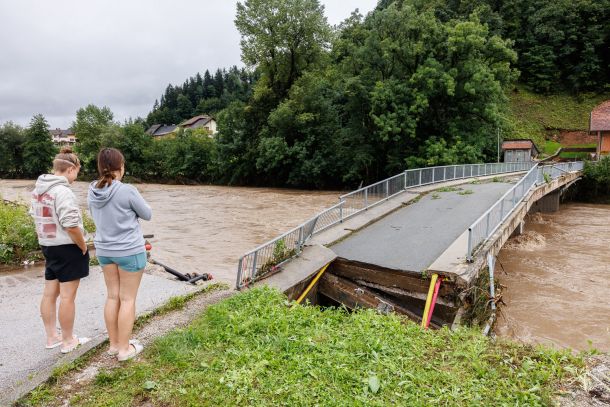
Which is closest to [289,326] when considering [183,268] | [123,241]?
[123,241]

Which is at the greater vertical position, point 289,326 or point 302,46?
point 302,46

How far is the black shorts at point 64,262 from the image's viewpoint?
4.04 m

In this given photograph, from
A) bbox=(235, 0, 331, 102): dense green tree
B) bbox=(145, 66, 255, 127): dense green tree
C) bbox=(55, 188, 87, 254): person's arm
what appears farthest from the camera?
bbox=(145, 66, 255, 127): dense green tree

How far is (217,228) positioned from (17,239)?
870 cm

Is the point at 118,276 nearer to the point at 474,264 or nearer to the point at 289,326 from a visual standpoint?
the point at 289,326

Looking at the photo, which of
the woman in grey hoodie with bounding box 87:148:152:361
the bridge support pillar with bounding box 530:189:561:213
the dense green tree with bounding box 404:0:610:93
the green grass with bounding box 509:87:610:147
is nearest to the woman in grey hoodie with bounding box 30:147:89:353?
the woman in grey hoodie with bounding box 87:148:152:361

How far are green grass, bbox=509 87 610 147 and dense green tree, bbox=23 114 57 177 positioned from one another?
67.9 m

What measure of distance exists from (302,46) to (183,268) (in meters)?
31.3

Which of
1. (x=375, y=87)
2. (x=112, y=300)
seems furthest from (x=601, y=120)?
(x=112, y=300)

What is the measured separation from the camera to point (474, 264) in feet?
26.1

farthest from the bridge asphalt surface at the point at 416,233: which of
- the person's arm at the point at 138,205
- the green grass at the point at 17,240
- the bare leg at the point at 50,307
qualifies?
the green grass at the point at 17,240

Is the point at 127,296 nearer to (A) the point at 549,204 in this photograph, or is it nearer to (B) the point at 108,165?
(B) the point at 108,165

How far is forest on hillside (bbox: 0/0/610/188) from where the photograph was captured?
92.2 feet

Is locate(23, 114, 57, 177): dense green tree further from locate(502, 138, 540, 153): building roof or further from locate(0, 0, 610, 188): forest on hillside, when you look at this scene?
locate(502, 138, 540, 153): building roof
